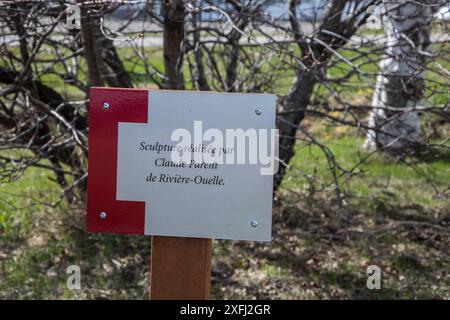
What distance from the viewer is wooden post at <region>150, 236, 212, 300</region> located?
296 cm

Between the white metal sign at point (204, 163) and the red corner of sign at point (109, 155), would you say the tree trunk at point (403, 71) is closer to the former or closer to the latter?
the white metal sign at point (204, 163)

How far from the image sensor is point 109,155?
2.94 meters

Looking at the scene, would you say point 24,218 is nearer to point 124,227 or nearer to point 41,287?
point 41,287

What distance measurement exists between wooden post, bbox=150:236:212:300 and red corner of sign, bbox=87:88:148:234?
0.45 feet

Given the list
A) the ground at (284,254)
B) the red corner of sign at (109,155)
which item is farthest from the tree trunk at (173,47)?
the red corner of sign at (109,155)

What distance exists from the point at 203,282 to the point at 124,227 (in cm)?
41

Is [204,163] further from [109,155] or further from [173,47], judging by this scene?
[173,47]

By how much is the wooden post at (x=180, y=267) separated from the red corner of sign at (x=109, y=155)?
5.4 inches

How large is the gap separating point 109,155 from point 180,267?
56cm

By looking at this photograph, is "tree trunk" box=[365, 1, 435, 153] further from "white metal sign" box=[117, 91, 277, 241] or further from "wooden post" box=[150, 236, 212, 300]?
"wooden post" box=[150, 236, 212, 300]

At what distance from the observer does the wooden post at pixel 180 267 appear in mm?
2961

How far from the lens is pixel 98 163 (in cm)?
295

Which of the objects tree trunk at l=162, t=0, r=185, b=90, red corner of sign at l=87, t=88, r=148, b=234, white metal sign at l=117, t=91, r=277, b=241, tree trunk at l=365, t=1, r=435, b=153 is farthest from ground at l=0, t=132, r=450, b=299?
red corner of sign at l=87, t=88, r=148, b=234
